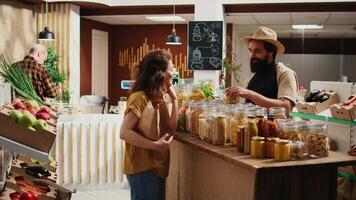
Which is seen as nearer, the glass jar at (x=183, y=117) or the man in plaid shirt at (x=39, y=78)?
the glass jar at (x=183, y=117)

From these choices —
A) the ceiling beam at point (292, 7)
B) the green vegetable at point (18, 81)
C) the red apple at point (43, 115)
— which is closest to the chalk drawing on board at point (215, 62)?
the ceiling beam at point (292, 7)

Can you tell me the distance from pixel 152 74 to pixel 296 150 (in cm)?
96

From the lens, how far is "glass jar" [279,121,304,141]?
2.43m

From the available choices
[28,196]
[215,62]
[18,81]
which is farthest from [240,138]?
[215,62]

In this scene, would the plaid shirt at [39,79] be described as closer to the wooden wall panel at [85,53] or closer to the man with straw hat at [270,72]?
the man with straw hat at [270,72]

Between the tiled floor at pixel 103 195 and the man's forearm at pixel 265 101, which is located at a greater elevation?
the man's forearm at pixel 265 101

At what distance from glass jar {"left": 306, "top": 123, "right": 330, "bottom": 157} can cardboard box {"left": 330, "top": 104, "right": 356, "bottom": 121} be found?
0.88 metres

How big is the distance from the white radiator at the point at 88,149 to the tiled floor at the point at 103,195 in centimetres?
12

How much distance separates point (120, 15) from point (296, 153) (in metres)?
7.34

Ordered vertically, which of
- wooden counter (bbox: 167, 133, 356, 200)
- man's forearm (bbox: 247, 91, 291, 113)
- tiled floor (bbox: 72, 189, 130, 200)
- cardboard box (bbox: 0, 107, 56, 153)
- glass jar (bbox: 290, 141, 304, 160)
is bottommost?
tiled floor (bbox: 72, 189, 130, 200)

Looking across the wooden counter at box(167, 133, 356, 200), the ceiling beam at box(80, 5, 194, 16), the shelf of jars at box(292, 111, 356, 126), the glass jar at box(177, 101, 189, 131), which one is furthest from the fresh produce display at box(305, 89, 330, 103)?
the ceiling beam at box(80, 5, 194, 16)

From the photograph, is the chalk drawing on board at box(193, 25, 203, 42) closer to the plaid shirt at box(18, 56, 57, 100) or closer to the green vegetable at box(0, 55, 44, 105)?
the plaid shirt at box(18, 56, 57, 100)

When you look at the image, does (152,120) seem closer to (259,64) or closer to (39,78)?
(259,64)

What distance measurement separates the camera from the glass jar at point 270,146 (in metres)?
2.33
